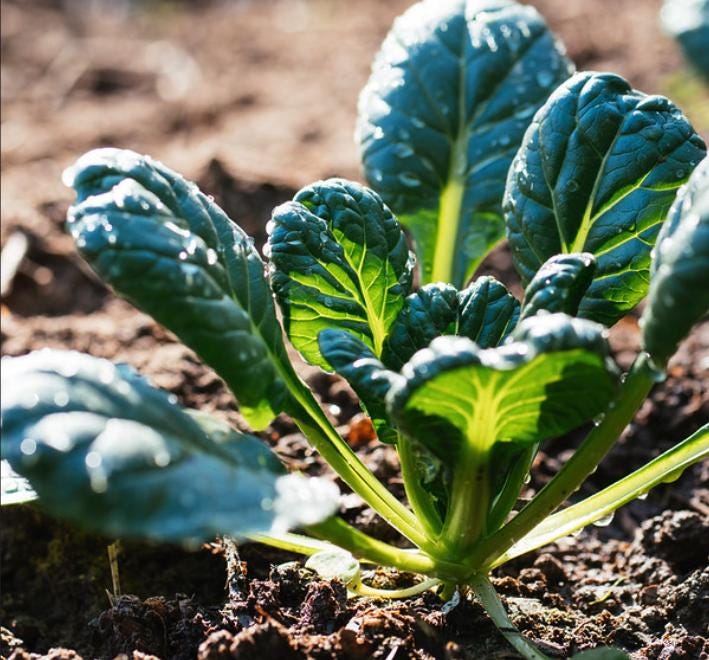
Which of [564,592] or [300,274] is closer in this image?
[300,274]

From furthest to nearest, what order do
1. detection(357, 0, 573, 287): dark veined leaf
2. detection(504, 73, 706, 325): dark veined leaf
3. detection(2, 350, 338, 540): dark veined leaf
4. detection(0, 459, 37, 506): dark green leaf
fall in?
1. detection(357, 0, 573, 287): dark veined leaf
2. detection(504, 73, 706, 325): dark veined leaf
3. detection(0, 459, 37, 506): dark green leaf
4. detection(2, 350, 338, 540): dark veined leaf

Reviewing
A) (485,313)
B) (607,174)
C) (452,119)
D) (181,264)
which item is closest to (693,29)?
(452,119)

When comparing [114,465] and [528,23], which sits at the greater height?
[528,23]

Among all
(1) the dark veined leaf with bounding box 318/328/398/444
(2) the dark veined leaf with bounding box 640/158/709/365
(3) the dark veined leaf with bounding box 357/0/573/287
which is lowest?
(2) the dark veined leaf with bounding box 640/158/709/365

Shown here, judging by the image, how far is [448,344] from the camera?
1.22 meters

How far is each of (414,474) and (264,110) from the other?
95.2 inches

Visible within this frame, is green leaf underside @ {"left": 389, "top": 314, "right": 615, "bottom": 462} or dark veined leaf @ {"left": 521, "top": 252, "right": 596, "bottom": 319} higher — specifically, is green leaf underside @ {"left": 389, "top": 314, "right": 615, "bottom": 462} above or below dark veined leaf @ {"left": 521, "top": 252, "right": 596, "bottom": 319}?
below

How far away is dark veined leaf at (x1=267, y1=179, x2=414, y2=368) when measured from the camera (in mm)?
1600

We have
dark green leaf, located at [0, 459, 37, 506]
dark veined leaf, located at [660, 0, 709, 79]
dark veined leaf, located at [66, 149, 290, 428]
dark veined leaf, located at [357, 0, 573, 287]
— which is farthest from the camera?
dark veined leaf, located at [660, 0, 709, 79]

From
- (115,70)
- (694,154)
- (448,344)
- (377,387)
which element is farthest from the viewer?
(115,70)

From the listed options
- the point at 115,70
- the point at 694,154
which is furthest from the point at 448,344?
the point at 115,70

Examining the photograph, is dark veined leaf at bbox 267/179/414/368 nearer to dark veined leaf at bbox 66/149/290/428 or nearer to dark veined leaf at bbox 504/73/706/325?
dark veined leaf at bbox 66/149/290/428

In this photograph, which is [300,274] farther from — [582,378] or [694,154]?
[694,154]

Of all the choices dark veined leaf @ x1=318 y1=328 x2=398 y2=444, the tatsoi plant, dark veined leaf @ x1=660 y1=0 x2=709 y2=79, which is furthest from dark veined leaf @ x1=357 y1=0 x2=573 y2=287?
dark veined leaf @ x1=660 y1=0 x2=709 y2=79
